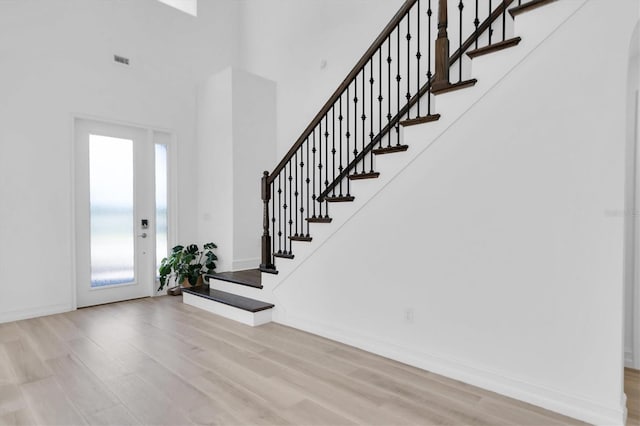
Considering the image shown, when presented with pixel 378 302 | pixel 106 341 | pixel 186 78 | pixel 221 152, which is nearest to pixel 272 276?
pixel 378 302

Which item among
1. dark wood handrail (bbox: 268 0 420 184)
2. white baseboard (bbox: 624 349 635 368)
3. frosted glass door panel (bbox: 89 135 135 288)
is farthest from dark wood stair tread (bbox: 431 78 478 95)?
frosted glass door panel (bbox: 89 135 135 288)

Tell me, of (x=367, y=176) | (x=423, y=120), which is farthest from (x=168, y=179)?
(x=423, y=120)

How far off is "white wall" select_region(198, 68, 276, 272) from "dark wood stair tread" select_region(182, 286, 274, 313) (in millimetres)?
545

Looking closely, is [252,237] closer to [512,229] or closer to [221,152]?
[221,152]

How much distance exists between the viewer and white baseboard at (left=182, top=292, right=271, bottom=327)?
393 cm

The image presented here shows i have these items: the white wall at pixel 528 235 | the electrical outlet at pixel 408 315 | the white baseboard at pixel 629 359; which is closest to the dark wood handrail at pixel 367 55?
the white wall at pixel 528 235

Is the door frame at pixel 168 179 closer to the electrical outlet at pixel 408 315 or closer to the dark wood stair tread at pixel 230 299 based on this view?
the dark wood stair tread at pixel 230 299

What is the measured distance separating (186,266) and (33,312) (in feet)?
5.79

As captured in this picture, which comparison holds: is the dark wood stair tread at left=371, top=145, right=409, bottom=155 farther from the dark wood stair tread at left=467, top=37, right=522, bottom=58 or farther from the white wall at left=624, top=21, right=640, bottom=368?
the white wall at left=624, top=21, right=640, bottom=368

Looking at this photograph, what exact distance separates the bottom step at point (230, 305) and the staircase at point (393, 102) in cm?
1

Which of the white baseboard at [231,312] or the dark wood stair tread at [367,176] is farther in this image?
the white baseboard at [231,312]

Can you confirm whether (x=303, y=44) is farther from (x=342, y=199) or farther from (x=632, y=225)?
(x=632, y=225)

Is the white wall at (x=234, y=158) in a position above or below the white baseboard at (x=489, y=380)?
above

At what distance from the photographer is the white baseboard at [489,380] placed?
2.08m
